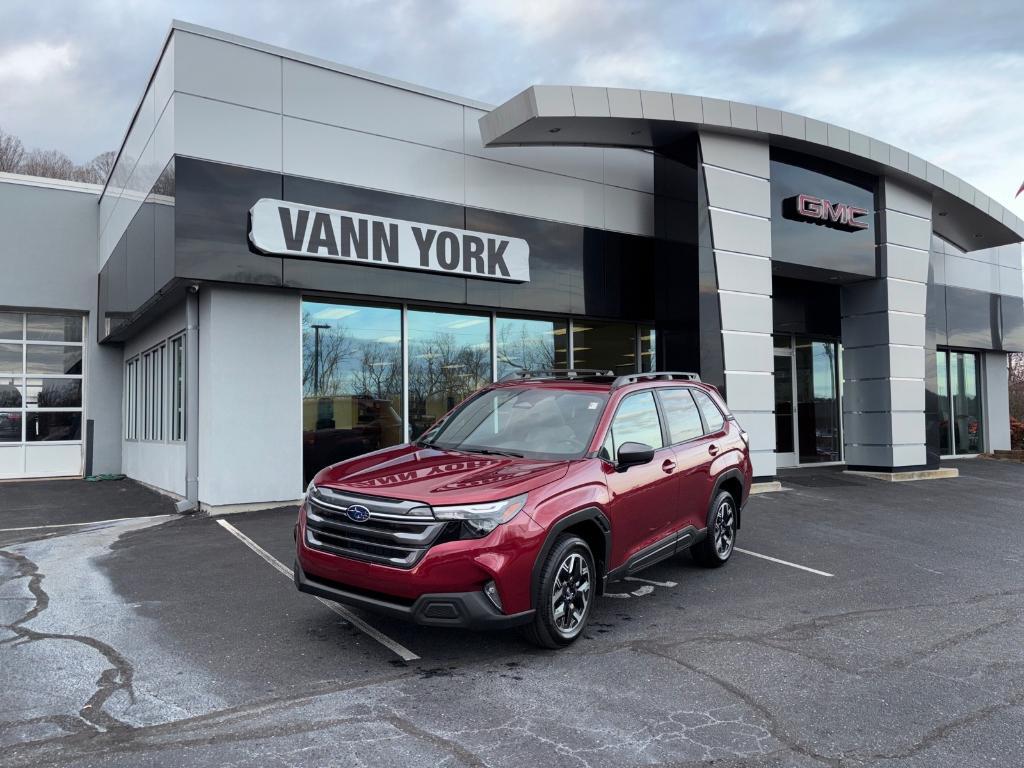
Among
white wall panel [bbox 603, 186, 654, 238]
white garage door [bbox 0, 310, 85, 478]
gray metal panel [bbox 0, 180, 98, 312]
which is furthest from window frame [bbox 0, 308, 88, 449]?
white wall panel [bbox 603, 186, 654, 238]

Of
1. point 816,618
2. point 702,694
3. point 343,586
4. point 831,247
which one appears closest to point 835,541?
point 816,618

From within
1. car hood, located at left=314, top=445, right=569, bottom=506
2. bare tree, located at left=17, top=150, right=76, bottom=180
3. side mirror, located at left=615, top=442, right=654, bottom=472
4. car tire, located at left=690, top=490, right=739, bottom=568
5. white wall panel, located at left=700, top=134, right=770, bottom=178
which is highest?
bare tree, located at left=17, top=150, right=76, bottom=180

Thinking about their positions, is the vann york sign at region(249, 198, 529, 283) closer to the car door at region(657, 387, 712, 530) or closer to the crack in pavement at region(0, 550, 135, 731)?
the crack in pavement at region(0, 550, 135, 731)

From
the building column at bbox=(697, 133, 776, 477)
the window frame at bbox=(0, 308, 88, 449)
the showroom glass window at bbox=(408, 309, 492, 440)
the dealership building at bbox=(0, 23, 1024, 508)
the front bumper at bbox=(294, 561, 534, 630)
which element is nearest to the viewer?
the front bumper at bbox=(294, 561, 534, 630)

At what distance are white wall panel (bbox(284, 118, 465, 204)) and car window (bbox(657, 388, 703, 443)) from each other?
236 inches

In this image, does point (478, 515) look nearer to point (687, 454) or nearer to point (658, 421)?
point (658, 421)

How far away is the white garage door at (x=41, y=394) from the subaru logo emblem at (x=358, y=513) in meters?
14.1

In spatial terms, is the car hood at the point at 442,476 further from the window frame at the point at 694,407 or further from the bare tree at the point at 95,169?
the bare tree at the point at 95,169

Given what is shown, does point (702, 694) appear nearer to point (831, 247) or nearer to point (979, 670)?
point (979, 670)

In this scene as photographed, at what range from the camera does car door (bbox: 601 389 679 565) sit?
5.28m

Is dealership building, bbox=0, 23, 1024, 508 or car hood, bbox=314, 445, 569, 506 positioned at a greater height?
dealership building, bbox=0, 23, 1024, 508

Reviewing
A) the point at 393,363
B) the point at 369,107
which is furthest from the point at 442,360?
the point at 369,107

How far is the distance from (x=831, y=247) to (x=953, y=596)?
9.21m

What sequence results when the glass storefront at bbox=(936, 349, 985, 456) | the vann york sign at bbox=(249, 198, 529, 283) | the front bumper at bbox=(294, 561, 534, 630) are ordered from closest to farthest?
the front bumper at bbox=(294, 561, 534, 630)
the vann york sign at bbox=(249, 198, 529, 283)
the glass storefront at bbox=(936, 349, 985, 456)
